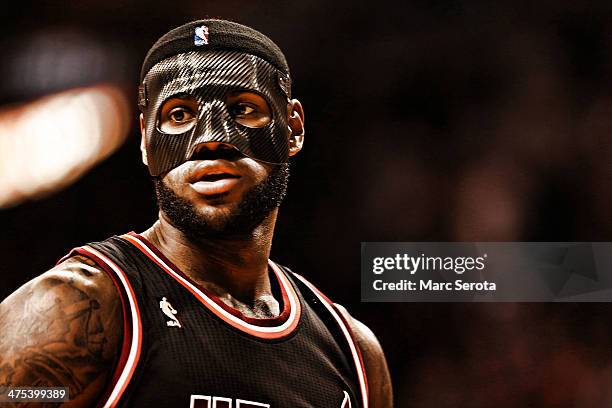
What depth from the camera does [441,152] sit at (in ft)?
7.77

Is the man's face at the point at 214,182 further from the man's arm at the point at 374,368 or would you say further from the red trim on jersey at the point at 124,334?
the man's arm at the point at 374,368

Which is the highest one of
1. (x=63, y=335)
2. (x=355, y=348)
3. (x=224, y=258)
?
(x=224, y=258)

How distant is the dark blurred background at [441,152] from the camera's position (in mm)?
2295

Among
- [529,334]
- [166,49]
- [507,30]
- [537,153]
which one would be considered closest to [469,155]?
[537,153]

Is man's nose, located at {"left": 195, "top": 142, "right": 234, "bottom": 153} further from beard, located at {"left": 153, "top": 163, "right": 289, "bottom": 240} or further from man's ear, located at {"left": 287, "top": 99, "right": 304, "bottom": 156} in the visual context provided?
man's ear, located at {"left": 287, "top": 99, "right": 304, "bottom": 156}

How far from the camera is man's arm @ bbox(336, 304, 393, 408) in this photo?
1.87 metres

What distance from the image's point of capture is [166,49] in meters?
1.66

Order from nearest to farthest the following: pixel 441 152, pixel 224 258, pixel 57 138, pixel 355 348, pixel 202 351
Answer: pixel 202 351 < pixel 224 258 < pixel 355 348 < pixel 57 138 < pixel 441 152

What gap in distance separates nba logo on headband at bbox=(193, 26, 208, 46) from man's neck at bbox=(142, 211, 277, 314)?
1.20 feet

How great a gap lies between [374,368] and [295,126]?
0.60 metres

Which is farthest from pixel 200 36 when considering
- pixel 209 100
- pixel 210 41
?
pixel 209 100

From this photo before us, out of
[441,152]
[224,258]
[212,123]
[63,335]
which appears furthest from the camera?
[441,152]

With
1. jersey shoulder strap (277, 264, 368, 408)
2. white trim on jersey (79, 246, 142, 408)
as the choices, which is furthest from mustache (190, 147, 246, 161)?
jersey shoulder strap (277, 264, 368, 408)

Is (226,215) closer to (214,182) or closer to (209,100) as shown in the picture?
(214,182)
